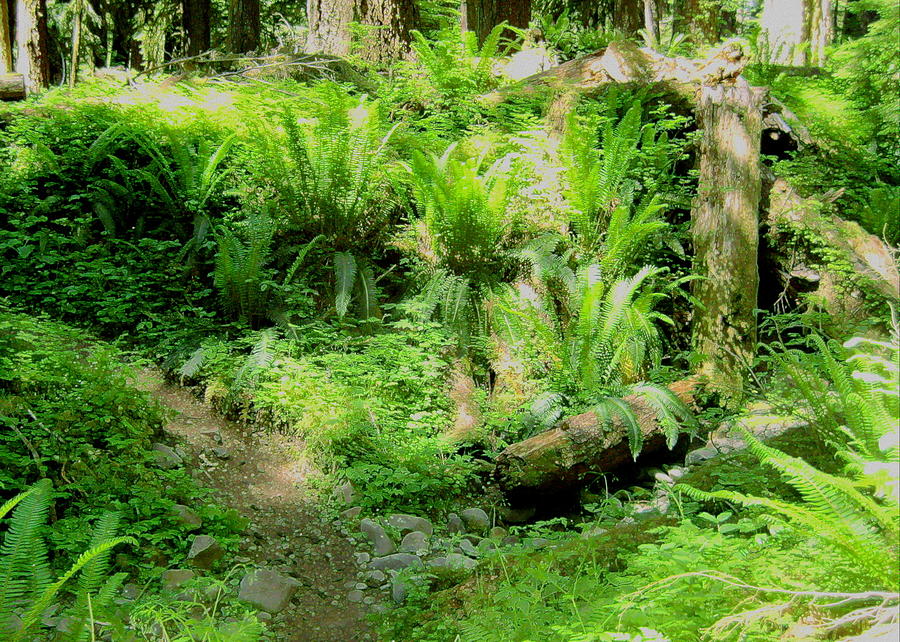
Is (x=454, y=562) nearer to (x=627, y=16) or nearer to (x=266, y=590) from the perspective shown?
(x=266, y=590)

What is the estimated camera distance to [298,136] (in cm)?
566

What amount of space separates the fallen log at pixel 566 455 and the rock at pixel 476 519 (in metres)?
0.24

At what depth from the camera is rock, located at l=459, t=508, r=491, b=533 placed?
426 centimetres

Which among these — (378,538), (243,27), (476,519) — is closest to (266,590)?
(378,538)

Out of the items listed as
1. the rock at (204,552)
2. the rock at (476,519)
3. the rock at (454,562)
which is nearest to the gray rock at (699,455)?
the rock at (476,519)

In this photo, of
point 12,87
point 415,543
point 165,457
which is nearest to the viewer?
point 415,543

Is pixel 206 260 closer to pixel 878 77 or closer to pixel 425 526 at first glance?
pixel 425 526

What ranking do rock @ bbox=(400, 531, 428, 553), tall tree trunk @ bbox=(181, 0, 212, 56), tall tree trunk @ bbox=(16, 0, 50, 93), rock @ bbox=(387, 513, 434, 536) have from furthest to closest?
tall tree trunk @ bbox=(181, 0, 212, 56), tall tree trunk @ bbox=(16, 0, 50, 93), rock @ bbox=(387, 513, 434, 536), rock @ bbox=(400, 531, 428, 553)

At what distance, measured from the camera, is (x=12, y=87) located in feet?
21.8

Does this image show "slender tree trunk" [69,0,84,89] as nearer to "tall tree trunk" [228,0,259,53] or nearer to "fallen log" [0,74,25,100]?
"fallen log" [0,74,25,100]

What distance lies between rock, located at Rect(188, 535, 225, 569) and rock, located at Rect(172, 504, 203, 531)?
9 cm

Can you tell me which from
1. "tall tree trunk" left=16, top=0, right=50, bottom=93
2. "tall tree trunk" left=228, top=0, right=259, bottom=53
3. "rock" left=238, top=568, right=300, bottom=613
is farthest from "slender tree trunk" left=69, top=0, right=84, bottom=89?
"rock" left=238, top=568, right=300, bottom=613

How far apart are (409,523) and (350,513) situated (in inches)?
13.6

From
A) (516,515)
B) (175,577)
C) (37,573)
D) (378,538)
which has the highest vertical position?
(37,573)
